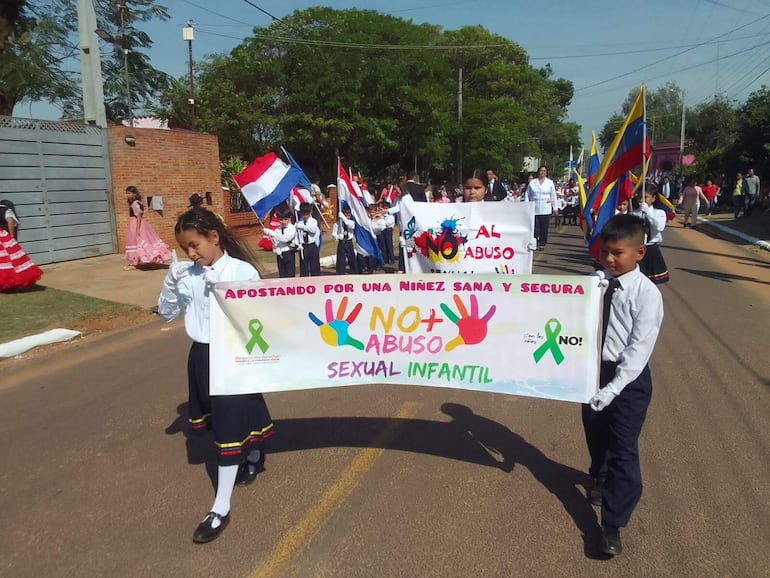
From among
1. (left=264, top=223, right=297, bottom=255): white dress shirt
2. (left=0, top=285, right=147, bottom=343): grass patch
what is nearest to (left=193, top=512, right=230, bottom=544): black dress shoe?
(left=0, top=285, right=147, bottom=343): grass patch

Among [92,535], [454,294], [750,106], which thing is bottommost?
[92,535]

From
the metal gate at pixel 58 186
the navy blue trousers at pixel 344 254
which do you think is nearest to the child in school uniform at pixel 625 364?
the navy blue trousers at pixel 344 254

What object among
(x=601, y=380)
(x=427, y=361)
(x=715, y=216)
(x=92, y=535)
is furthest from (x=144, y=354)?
(x=715, y=216)

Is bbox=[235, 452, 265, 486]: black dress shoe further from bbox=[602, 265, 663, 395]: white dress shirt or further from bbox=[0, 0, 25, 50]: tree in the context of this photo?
bbox=[0, 0, 25, 50]: tree

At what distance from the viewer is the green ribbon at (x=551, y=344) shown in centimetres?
314

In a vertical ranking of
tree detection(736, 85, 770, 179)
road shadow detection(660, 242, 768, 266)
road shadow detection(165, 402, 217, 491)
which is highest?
tree detection(736, 85, 770, 179)

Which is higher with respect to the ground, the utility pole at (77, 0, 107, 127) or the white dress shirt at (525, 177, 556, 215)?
the utility pole at (77, 0, 107, 127)

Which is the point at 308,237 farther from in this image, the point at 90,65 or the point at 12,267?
the point at 90,65

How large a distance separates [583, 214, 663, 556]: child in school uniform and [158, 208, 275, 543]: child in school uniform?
5.79 ft

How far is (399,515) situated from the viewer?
320 cm

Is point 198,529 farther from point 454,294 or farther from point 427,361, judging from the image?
point 454,294

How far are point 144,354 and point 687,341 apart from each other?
592cm

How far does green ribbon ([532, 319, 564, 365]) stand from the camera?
124 inches

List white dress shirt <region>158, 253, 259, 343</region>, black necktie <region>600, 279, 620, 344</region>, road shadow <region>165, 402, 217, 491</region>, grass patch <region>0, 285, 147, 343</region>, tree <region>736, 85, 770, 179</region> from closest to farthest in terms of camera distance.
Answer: black necktie <region>600, 279, 620, 344</region> < white dress shirt <region>158, 253, 259, 343</region> < road shadow <region>165, 402, 217, 491</region> < grass patch <region>0, 285, 147, 343</region> < tree <region>736, 85, 770, 179</region>
